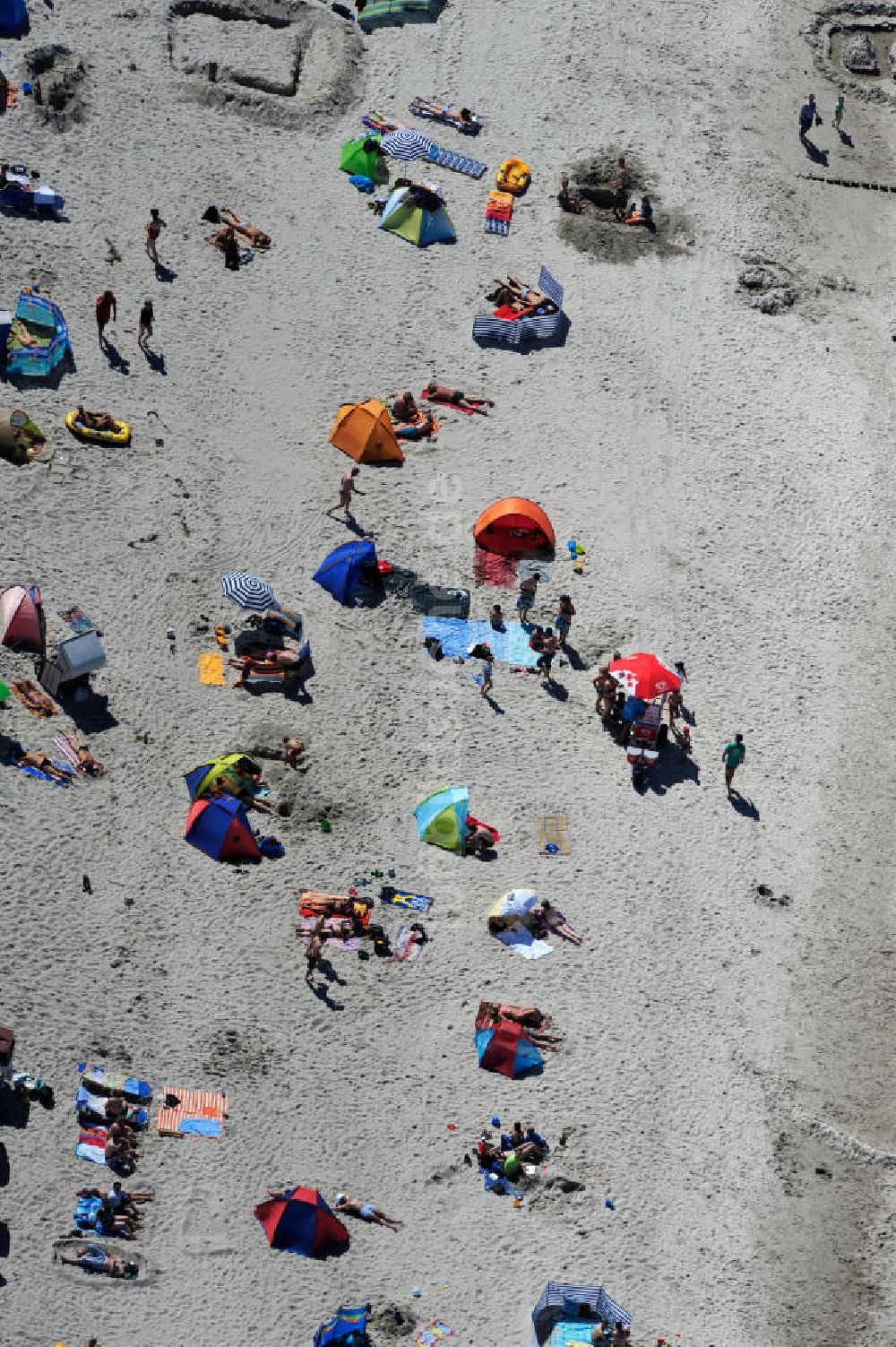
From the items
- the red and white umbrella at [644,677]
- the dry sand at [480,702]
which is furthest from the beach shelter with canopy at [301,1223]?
the red and white umbrella at [644,677]

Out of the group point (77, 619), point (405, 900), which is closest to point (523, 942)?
point (405, 900)

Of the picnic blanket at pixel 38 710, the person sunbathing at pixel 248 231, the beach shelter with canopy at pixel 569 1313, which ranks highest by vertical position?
the person sunbathing at pixel 248 231

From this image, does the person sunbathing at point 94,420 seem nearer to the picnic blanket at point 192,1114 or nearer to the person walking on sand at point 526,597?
the person walking on sand at point 526,597

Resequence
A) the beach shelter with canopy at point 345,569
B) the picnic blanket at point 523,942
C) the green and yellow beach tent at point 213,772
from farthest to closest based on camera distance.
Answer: the beach shelter with canopy at point 345,569 < the green and yellow beach tent at point 213,772 < the picnic blanket at point 523,942

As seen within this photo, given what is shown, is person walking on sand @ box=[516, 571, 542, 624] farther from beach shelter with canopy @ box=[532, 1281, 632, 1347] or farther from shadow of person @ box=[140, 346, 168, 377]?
beach shelter with canopy @ box=[532, 1281, 632, 1347]

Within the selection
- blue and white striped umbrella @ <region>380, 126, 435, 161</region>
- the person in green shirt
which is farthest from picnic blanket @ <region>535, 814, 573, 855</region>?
blue and white striped umbrella @ <region>380, 126, 435, 161</region>

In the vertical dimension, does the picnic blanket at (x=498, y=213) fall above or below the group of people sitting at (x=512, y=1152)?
above

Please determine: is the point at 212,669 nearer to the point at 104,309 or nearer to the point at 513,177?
the point at 104,309
